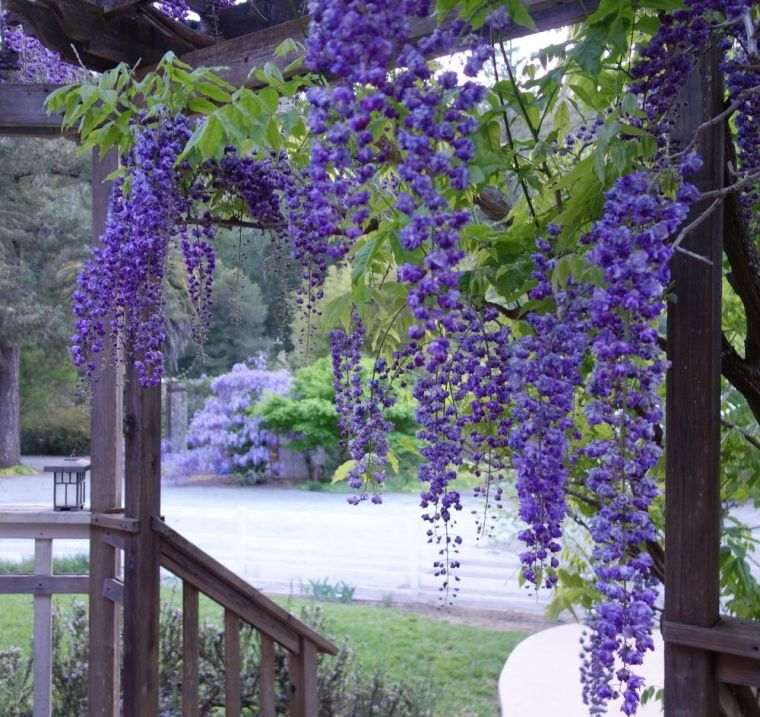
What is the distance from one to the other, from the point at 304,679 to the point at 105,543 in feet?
2.30

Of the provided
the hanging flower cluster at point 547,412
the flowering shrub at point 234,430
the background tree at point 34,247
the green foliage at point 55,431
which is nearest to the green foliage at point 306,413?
the flowering shrub at point 234,430

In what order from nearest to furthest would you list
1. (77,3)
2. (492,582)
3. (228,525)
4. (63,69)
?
(77,3) → (63,69) → (492,582) → (228,525)

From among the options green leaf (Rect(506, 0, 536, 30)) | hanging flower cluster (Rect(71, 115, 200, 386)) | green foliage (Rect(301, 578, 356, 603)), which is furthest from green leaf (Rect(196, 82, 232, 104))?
green foliage (Rect(301, 578, 356, 603))

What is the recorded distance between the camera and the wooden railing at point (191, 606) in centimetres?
236

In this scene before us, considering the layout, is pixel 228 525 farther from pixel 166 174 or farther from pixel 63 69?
pixel 166 174

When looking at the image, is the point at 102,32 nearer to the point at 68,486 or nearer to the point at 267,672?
the point at 68,486

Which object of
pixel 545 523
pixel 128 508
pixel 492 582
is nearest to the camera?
pixel 545 523

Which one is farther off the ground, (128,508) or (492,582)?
(128,508)

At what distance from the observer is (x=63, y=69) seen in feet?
9.89

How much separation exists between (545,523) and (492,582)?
7052 millimetres

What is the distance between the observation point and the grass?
9.00 meters

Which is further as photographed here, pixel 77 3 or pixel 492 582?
pixel 492 582

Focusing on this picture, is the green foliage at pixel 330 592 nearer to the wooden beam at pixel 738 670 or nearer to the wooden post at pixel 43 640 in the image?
the wooden post at pixel 43 640

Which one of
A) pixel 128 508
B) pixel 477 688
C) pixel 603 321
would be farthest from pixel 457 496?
pixel 477 688
